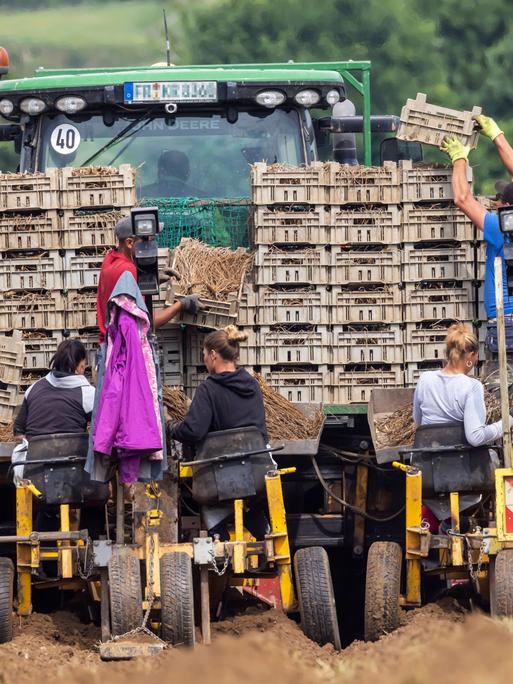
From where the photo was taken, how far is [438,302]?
13156 millimetres

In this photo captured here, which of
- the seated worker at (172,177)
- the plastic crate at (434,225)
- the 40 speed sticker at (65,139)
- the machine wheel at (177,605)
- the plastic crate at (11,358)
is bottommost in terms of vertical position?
the machine wheel at (177,605)

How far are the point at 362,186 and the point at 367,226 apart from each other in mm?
295

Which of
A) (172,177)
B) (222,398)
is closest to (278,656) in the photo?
(222,398)

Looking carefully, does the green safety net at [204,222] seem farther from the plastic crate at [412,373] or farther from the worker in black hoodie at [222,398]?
the worker in black hoodie at [222,398]

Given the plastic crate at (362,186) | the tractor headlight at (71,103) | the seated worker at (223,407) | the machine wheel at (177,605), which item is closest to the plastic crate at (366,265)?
the plastic crate at (362,186)

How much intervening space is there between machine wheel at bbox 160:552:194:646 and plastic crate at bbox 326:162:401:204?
327 cm

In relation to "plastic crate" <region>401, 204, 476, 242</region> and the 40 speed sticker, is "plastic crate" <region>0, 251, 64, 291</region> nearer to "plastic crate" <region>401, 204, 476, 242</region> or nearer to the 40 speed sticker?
the 40 speed sticker

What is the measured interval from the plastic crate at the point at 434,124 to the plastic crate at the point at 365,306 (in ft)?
3.87

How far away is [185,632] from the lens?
11094 millimetres

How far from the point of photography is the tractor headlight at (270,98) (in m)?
15.0

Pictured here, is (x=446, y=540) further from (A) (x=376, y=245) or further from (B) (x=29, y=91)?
(B) (x=29, y=91)

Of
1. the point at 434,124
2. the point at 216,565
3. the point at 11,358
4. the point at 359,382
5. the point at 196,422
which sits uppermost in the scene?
the point at 434,124

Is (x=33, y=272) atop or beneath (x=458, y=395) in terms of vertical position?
atop

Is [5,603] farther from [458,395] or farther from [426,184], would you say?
[426,184]
